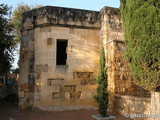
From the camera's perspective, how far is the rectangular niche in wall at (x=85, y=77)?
798 cm

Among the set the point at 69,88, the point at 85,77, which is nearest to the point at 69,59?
the point at 85,77

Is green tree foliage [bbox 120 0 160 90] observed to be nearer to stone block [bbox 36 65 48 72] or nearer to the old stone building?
the old stone building

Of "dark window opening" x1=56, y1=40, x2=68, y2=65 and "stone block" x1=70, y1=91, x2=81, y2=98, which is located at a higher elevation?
"dark window opening" x1=56, y1=40, x2=68, y2=65

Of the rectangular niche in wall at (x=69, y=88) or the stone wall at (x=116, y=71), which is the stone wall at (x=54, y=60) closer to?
the rectangular niche in wall at (x=69, y=88)

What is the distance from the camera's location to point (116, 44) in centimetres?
745

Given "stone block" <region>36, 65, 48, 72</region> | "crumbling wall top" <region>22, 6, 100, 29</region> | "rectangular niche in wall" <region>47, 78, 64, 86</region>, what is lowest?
"rectangular niche in wall" <region>47, 78, 64, 86</region>

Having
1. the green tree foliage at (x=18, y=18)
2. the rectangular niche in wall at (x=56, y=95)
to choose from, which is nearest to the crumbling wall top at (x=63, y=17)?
the rectangular niche in wall at (x=56, y=95)

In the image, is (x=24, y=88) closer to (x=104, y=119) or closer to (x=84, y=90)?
(x=84, y=90)

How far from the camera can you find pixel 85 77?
26.6ft

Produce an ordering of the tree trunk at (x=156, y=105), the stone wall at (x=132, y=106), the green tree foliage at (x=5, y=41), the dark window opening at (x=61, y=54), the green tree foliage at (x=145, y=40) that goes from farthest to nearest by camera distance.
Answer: the dark window opening at (x=61, y=54) < the green tree foliage at (x=5, y=41) < the stone wall at (x=132, y=106) < the tree trunk at (x=156, y=105) < the green tree foliage at (x=145, y=40)

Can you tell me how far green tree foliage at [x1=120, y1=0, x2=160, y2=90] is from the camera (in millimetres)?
4027

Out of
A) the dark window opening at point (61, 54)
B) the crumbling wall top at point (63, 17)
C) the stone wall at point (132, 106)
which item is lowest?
the stone wall at point (132, 106)

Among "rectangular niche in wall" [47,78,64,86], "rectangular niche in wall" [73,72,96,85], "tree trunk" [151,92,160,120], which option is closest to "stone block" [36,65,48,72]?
"rectangular niche in wall" [47,78,64,86]

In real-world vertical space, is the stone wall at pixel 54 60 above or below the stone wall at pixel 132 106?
above
